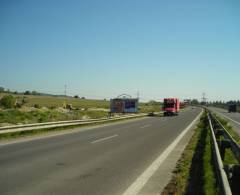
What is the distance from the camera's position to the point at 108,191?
22.4ft

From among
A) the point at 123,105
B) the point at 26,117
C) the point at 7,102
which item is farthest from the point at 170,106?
the point at 7,102

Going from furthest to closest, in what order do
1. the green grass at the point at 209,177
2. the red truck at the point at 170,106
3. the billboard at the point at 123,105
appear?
1. the red truck at the point at 170,106
2. the billboard at the point at 123,105
3. the green grass at the point at 209,177

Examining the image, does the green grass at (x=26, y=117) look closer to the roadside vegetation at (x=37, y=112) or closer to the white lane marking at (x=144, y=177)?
the roadside vegetation at (x=37, y=112)

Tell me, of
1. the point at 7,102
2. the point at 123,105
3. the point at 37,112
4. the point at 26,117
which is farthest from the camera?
the point at 7,102

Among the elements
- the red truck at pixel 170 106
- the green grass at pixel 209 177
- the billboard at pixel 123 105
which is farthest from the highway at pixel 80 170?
the red truck at pixel 170 106

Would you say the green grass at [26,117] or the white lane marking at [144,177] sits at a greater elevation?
the green grass at [26,117]

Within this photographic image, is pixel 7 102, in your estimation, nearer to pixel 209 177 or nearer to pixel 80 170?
pixel 80 170

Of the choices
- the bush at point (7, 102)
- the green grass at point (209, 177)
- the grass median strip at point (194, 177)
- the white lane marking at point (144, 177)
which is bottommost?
the white lane marking at point (144, 177)

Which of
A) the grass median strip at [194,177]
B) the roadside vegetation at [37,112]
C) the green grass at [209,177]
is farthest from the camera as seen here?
the roadside vegetation at [37,112]

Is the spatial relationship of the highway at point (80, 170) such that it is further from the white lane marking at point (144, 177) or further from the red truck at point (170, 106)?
the red truck at point (170, 106)

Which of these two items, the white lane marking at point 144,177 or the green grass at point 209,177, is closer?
the green grass at point 209,177

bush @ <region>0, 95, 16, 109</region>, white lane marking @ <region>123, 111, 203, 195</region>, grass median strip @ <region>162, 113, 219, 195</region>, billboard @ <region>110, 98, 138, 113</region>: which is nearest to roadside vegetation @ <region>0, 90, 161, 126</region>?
bush @ <region>0, 95, 16, 109</region>

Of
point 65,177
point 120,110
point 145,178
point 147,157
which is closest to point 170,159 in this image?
point 147,157

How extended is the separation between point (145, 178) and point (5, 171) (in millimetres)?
3820
